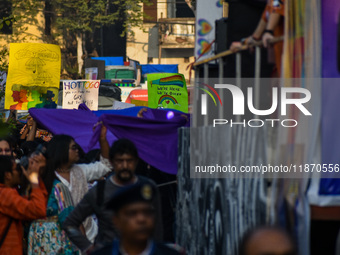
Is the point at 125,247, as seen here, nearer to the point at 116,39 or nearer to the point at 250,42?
the point at 250,42

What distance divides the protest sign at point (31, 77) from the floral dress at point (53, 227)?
27.4ft

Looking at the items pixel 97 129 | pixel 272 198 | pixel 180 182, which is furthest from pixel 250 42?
pixel 97 129

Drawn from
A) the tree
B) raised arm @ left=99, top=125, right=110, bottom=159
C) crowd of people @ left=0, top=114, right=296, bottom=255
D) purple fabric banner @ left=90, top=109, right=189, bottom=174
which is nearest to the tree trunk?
the tree

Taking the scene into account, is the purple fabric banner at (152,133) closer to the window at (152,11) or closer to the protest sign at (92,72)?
the protest sign at (92,72)

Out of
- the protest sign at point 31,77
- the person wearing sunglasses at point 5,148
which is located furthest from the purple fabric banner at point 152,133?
the protest sign at point 31,77

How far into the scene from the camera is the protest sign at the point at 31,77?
15.1 m

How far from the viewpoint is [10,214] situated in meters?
6.85

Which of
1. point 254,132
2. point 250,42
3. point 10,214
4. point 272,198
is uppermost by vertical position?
point 250,42

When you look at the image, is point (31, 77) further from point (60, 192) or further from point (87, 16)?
point (87, 16)

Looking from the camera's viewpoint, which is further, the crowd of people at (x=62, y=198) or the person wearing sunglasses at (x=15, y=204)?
the person wearing sunglasses at (x=15, y=204)

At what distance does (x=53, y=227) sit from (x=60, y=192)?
1.05ft

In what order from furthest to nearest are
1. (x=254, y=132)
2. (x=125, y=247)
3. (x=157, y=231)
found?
(x=157, y=231)
(x=254, y=132)
(x=125, y=247)

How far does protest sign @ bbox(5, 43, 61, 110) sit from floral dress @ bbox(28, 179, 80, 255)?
27.4ft

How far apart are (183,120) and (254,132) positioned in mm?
4473
